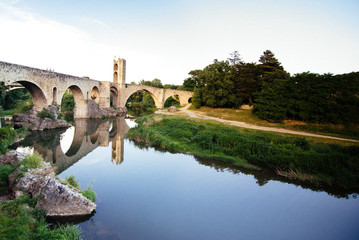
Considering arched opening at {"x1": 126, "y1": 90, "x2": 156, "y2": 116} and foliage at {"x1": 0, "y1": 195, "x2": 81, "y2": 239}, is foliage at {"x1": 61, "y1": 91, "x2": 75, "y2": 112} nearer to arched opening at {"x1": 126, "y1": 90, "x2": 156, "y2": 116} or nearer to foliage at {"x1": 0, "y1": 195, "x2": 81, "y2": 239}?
arched opening at {"x1": 126, "y1": 90, "x2": 156, "y2": 116}

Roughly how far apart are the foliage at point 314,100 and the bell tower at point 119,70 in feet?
88.1

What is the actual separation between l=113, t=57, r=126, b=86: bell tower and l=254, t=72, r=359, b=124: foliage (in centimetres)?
2686

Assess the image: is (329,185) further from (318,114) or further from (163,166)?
(318,114)

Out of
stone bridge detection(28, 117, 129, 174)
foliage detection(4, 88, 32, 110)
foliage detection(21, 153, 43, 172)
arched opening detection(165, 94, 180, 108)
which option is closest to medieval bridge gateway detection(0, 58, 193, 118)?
stone bridge detection(28, 117, 129, 174)

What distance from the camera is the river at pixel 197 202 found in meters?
6.45

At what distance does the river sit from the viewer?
645 centimetres

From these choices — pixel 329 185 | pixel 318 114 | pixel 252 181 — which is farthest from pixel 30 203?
pixel 318 114

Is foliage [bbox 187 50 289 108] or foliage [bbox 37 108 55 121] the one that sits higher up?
foliage [bbox 187 50 289 108]

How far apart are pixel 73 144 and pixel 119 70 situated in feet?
87.2

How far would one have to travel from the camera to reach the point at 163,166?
1183cm

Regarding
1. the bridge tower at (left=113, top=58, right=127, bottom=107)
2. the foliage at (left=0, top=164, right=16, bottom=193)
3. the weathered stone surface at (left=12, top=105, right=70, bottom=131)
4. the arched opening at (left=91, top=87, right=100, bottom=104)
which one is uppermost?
the bridge tower at (left=113, top=58, right=127, bottom=107)

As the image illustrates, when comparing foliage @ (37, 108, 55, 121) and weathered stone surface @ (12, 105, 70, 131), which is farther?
foliage @ (37, 108, 55, 121)

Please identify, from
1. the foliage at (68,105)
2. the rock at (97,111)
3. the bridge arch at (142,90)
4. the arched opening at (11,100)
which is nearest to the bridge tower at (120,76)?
the bridge arch at (142,90)

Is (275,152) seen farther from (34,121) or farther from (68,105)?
(68,105)
